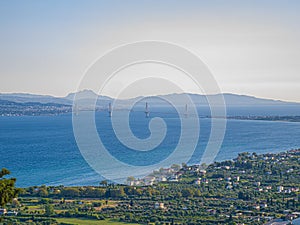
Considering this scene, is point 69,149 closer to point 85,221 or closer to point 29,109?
point 85,221

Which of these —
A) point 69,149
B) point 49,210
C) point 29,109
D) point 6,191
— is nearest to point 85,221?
point 49,210

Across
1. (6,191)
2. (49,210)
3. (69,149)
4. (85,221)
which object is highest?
(6,191)

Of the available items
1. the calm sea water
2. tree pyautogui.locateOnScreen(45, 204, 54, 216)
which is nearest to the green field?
tree pyautogui.locateOnScreen(45, 204, 54, 216)

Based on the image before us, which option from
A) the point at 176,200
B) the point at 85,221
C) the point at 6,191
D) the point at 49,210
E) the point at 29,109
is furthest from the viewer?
the point at 29,109

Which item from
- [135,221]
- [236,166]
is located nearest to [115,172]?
[236,166]

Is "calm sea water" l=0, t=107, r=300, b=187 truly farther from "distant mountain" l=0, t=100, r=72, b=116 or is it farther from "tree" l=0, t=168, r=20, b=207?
"distant mountain" l=0, t=100, r=72, b=116

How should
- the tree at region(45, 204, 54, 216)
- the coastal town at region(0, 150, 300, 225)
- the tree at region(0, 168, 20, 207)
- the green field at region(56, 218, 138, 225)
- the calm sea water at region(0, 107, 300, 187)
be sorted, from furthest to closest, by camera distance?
the calm sea water at region(0, 107, 300, 187), the tree at region(45, 204, 54, 216), the coastal town at region(0, 150, 300, 225), the green field at region(56, 218, 138, 225), the tree at region(0, 168, 20, 207)

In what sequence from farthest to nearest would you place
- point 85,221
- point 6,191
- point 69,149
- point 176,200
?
point 69,149 < point 176,200 < point 85,221 < point 6,191

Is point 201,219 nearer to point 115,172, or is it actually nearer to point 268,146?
point 115,172
